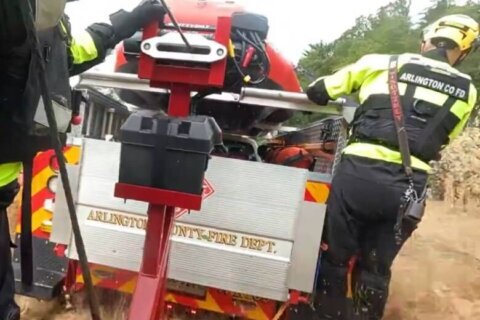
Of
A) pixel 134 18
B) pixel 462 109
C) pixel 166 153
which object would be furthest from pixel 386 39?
pixel 166 153

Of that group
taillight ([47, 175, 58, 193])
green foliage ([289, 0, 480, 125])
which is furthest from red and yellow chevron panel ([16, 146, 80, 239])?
green foliage ([289, 0, 480, 125])

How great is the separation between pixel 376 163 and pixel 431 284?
2.16 m

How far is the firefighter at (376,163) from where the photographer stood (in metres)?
3.35

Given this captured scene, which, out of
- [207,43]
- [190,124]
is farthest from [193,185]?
[207,43]

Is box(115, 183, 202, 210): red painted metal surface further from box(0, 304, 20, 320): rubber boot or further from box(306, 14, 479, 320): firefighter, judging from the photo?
box(306, 14, 479, 320): firefighter

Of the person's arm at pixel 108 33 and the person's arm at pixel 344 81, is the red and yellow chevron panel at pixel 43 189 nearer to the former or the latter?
the person's arm at pixel 108 33

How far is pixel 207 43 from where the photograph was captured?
2703 mm

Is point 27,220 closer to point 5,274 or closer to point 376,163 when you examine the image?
point 5,274

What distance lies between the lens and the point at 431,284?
16.8ft

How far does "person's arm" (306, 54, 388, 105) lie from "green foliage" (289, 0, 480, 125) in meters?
8.85

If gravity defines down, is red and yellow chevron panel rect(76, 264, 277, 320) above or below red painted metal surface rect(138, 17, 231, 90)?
below

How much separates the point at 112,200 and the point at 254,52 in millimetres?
1063

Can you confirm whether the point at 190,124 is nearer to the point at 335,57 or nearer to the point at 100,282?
the point at 100,282

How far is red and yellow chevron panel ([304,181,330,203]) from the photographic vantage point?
11.0 ft
